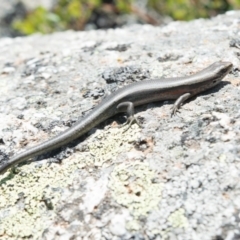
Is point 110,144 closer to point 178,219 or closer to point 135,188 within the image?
point 135,188

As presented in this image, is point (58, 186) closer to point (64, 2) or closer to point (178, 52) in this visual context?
point (178, 52)

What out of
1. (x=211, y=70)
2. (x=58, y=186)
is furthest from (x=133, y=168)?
(x=211, y=70)

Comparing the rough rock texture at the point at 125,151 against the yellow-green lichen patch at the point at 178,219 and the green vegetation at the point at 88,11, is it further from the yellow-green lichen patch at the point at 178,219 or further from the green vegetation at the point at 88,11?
the green vegetation at the point at 88,11

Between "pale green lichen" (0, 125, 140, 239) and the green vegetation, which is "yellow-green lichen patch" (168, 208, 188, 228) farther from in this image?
the green vegetation

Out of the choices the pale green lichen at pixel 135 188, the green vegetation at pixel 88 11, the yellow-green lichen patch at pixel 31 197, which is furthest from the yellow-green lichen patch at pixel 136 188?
the green vegetation at pixel 88 11

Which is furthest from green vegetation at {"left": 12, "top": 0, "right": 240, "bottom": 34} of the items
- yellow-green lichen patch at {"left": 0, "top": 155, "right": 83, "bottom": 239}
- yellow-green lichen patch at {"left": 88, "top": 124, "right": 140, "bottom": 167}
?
yellow-green lichen patch at {"left": 0, "top": 155, "right": 83, "bottom": 239}

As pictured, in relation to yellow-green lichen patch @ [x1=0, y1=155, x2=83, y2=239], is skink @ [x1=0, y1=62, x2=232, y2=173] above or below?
above

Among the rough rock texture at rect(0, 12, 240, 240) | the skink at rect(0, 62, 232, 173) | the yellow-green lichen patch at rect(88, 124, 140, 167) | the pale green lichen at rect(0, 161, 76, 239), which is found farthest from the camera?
the skink at rect(0, 62, 232, 173)
